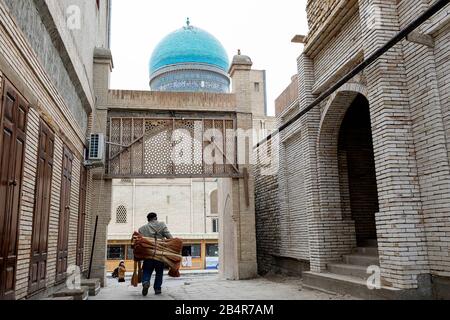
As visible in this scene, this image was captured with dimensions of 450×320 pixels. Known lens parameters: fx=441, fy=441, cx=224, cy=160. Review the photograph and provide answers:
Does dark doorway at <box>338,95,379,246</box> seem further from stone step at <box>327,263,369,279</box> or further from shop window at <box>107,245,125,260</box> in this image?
shop window at <box>107,245,125,260</box>

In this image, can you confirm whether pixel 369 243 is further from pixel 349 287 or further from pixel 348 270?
A: pixel 349 287

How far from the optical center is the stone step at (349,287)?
5.61 metres

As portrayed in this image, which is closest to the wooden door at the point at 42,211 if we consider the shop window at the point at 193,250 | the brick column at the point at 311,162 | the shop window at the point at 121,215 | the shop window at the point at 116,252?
the brick column at the point at 311,162

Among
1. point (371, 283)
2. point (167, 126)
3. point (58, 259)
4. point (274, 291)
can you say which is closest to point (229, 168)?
point (167, 126)

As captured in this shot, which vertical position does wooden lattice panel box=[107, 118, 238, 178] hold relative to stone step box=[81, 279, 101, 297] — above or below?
above

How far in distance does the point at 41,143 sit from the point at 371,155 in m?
6.80

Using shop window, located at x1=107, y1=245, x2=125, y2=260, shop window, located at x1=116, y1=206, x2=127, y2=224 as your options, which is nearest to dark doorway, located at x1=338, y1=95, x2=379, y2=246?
shop window, located at x1=107, y1=245, x2=125, y2=260

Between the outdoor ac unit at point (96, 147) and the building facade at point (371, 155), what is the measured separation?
14.9ft

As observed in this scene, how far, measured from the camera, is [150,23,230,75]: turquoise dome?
25.3 metres

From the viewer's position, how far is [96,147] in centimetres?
1045

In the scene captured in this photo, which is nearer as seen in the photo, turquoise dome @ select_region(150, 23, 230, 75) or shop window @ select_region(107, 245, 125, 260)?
shop window @ select_region(107, 245, 125, 260)

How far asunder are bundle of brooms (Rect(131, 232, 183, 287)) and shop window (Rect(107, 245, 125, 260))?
17.1m
